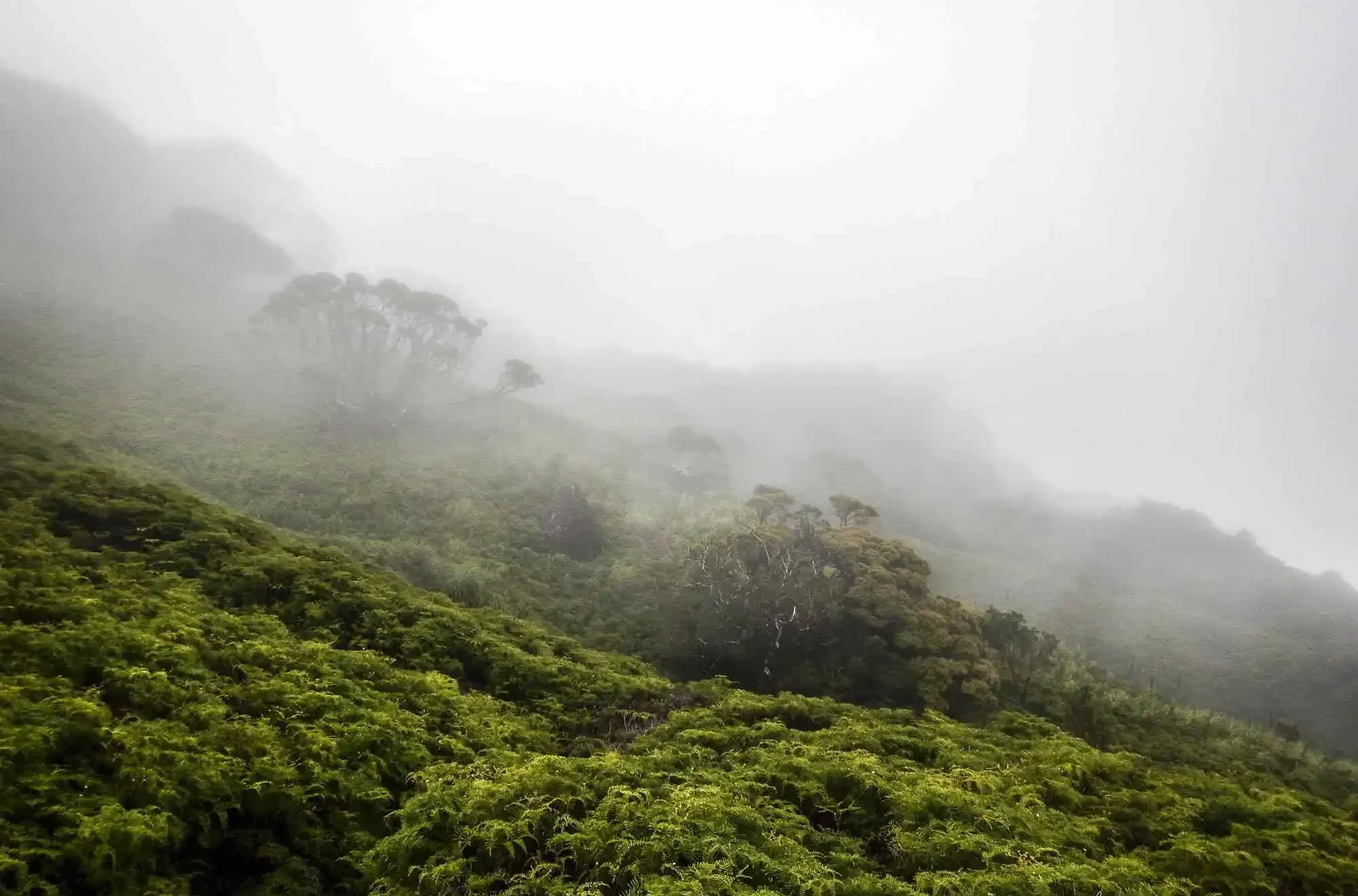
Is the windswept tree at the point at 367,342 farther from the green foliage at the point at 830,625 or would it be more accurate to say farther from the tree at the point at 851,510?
the green foliage at the point at 830,625

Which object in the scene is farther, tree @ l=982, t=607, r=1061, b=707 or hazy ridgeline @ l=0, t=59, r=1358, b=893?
tree @ l=982, t=607, r=1061, b=707

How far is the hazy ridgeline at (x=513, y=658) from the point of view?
6.20 metres

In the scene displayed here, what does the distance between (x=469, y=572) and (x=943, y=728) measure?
1566 cm

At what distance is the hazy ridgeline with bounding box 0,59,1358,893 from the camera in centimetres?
620

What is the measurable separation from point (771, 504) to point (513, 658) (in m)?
19.2

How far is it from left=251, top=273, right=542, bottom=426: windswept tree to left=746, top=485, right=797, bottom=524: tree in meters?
A: 21.6

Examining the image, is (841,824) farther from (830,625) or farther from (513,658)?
(830,625)

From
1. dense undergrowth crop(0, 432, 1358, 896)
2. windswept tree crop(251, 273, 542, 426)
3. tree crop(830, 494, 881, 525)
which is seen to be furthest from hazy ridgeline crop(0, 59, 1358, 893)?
windswept tree crop(251, 273, 542, 426)

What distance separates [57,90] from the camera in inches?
2554

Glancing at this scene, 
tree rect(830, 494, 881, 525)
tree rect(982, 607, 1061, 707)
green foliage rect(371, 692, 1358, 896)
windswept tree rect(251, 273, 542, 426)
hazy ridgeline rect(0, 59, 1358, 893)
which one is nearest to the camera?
green foliage rect(371, 692, 1358, 896)

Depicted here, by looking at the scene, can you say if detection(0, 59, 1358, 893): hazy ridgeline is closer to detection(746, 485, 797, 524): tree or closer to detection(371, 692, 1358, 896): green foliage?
detection(371, 692, 1358, 896): green foliage

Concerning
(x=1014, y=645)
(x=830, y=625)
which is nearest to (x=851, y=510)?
(x=1014, y=645)

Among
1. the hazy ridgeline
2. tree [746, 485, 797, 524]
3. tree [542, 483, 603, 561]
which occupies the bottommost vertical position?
tree [542, 483, 603, 561]

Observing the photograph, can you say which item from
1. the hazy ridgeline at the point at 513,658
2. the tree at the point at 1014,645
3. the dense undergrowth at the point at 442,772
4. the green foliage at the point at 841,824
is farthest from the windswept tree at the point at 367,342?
the green foliage at the point at 841,824
